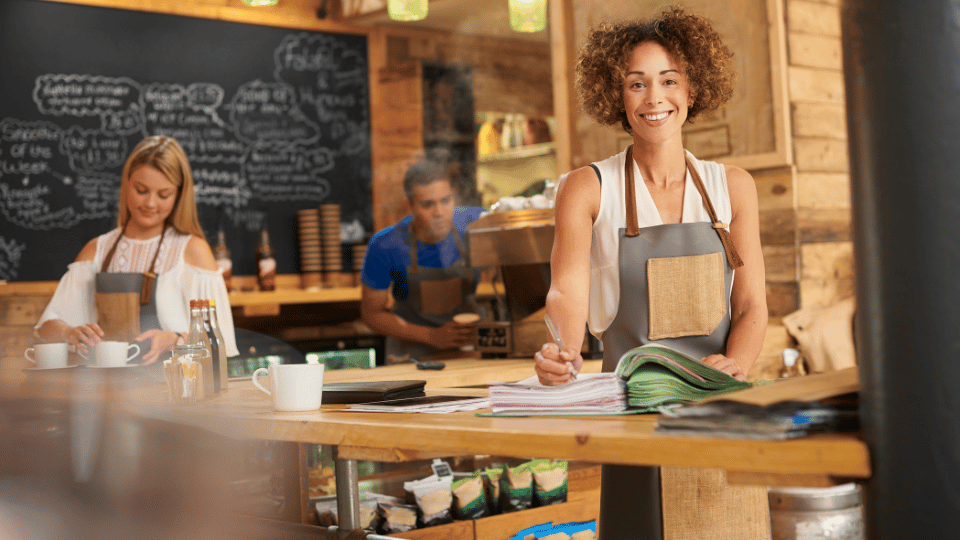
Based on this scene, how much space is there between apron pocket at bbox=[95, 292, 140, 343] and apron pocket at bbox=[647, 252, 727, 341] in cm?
185

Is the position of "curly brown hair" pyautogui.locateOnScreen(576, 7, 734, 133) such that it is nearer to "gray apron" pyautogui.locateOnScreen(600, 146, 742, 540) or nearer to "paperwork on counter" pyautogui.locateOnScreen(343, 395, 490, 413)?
"gray apron" pyautogui.locateOnScreen(600, 146, 742, 540)

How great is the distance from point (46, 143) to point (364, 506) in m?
3.81

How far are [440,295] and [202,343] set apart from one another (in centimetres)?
244

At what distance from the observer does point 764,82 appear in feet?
12.3

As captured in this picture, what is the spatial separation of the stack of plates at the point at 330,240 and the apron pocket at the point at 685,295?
14.3 ft

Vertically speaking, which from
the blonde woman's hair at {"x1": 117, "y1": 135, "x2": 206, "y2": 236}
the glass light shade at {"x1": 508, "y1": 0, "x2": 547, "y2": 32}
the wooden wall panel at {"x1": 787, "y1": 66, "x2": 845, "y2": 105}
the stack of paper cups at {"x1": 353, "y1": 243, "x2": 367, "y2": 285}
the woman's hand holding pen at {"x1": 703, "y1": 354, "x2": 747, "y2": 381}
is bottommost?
the woman's hand holding pen at {"x1": 703, "y1": 354, "x2": 747, "y2": 381}

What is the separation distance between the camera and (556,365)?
1372mm

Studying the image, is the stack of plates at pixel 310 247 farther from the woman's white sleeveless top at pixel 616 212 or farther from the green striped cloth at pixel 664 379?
the green striped cloth at pixel 664 379

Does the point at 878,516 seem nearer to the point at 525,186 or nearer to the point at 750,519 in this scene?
the point at 750,519

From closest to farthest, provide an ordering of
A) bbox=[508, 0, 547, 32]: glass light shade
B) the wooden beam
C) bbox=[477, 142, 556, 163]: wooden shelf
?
bbox=[508, 0, 547, 32]: glass light shade
the wooden beam
bbox=[477, 142, 556, 163]: wooden shelf

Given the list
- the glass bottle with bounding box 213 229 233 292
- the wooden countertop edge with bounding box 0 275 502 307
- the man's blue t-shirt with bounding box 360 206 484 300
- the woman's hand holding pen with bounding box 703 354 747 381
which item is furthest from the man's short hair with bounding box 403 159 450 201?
the woman's hand holding pen with bounding box 703 354 747 381

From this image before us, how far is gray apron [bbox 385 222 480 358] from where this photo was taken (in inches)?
170

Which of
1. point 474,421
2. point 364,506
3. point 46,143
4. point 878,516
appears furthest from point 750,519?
point 46,143

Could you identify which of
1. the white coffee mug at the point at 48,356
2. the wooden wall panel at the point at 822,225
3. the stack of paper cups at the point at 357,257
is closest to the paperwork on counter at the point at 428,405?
the white coffee mug at the point at 48,356
